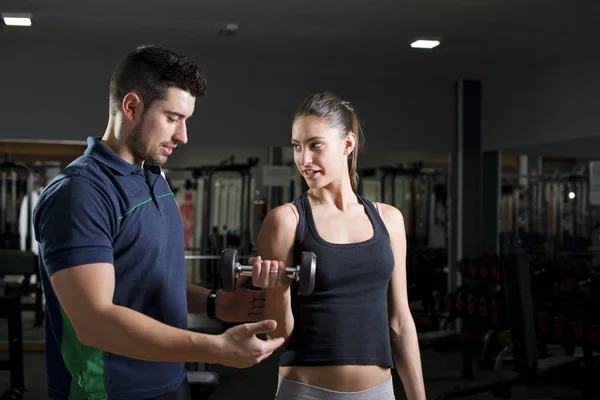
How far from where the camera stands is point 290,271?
133 cm

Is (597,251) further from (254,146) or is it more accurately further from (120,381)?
(120,381)

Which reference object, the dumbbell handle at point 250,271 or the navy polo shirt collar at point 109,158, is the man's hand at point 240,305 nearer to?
the dumbbell handle at point 250,271

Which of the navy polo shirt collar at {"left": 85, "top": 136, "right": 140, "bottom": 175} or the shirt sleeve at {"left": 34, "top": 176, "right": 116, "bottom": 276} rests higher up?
the navy polo shirt collar at {"left": 85, "top": 136, "right": 140, "bottom": 175}

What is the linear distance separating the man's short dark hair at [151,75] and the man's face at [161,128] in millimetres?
12

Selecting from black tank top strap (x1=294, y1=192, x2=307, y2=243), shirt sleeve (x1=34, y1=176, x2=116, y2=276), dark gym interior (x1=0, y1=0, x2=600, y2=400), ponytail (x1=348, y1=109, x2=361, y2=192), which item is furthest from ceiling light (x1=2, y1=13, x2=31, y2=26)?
shirt sleeve (x1=34, y1=176, x2=116, y2=276)

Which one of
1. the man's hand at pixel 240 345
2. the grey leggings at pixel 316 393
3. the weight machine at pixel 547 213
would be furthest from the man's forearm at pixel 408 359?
the weight machine at pixel 547 213

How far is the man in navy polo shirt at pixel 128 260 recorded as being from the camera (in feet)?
3.49

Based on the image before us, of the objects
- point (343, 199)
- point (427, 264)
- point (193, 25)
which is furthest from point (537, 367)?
point (193, 25)

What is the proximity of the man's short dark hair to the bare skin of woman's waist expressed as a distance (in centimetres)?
64

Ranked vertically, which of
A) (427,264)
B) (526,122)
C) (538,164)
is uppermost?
(526,122)

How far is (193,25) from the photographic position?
4.67 meters

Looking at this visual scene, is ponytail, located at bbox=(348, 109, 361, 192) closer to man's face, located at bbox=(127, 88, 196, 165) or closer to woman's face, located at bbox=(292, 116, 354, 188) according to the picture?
woman's face, located at bbox=(292, 116, 354, 188)

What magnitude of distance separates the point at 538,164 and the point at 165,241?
5.05m

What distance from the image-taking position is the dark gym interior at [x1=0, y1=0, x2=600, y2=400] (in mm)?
4410
